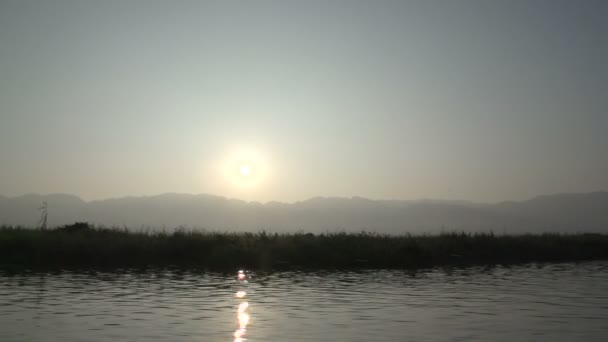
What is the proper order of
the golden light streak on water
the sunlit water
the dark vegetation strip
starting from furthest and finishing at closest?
1. the dark vegetation strip
2. the sunlit water
3. the golden light streak on water

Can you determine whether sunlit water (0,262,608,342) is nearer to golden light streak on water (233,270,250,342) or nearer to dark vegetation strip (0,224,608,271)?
golden light streak on water (233,270,250,342)

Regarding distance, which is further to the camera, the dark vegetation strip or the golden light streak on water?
the dark vegetation strip

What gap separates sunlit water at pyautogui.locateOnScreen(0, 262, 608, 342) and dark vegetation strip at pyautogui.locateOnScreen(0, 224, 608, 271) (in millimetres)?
6232

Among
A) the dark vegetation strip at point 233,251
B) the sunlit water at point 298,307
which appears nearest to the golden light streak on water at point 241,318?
the sunlit water at point 298,307

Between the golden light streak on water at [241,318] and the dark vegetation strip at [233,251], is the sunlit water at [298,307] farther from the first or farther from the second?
the dark vegetation strip at [233,251]

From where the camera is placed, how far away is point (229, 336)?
15.1 meters

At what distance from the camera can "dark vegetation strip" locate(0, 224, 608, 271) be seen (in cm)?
3656

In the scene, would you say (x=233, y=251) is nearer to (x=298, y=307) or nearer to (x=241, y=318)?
(x=298, y=307)

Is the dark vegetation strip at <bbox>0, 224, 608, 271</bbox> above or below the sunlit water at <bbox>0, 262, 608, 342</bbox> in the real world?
above

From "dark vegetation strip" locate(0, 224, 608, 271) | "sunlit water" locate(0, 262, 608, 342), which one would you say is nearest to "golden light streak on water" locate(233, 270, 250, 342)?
"sunlit water" locate(0, 262, 608, 342)

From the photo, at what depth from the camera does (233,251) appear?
1517 inches

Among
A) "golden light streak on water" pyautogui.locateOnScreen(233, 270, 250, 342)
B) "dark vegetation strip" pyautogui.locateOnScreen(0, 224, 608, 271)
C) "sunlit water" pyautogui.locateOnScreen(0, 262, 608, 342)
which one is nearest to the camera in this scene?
"golden light streak on water" pyautogui.locateOnScreen(233, 270, 250, 342)

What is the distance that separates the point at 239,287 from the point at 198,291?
96.7 inches

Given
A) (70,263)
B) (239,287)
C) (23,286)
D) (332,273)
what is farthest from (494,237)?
(23,286)
